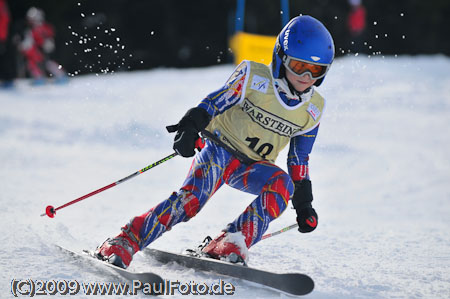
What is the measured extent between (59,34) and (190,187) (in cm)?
1530

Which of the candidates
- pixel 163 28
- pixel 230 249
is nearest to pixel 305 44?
pixel 230 249

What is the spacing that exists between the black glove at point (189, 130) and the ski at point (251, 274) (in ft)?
1.80

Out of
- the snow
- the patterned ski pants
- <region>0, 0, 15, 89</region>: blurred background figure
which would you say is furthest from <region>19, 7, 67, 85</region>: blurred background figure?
the patterned ski pants

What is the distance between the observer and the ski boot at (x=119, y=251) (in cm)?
288

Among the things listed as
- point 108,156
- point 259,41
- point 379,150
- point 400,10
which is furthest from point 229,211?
point 400,10

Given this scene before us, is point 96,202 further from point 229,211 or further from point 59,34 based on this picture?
point 59,34

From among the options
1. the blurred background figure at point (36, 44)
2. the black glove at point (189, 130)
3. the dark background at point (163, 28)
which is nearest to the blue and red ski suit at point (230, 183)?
the black glove at point (189, 130)

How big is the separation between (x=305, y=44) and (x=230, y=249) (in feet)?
3.63

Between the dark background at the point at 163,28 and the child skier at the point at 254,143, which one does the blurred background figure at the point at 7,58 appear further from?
Result: the child skier at the point at 254,143

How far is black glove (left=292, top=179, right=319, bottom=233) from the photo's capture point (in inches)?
126

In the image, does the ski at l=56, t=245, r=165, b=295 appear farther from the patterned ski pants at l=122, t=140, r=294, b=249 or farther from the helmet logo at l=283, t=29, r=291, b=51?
the helmet logo at l=283, t=29, r=291, b=51

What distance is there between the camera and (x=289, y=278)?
2.73 meters

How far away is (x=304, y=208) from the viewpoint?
10.7 ft

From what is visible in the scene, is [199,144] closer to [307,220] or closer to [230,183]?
[230,183]
